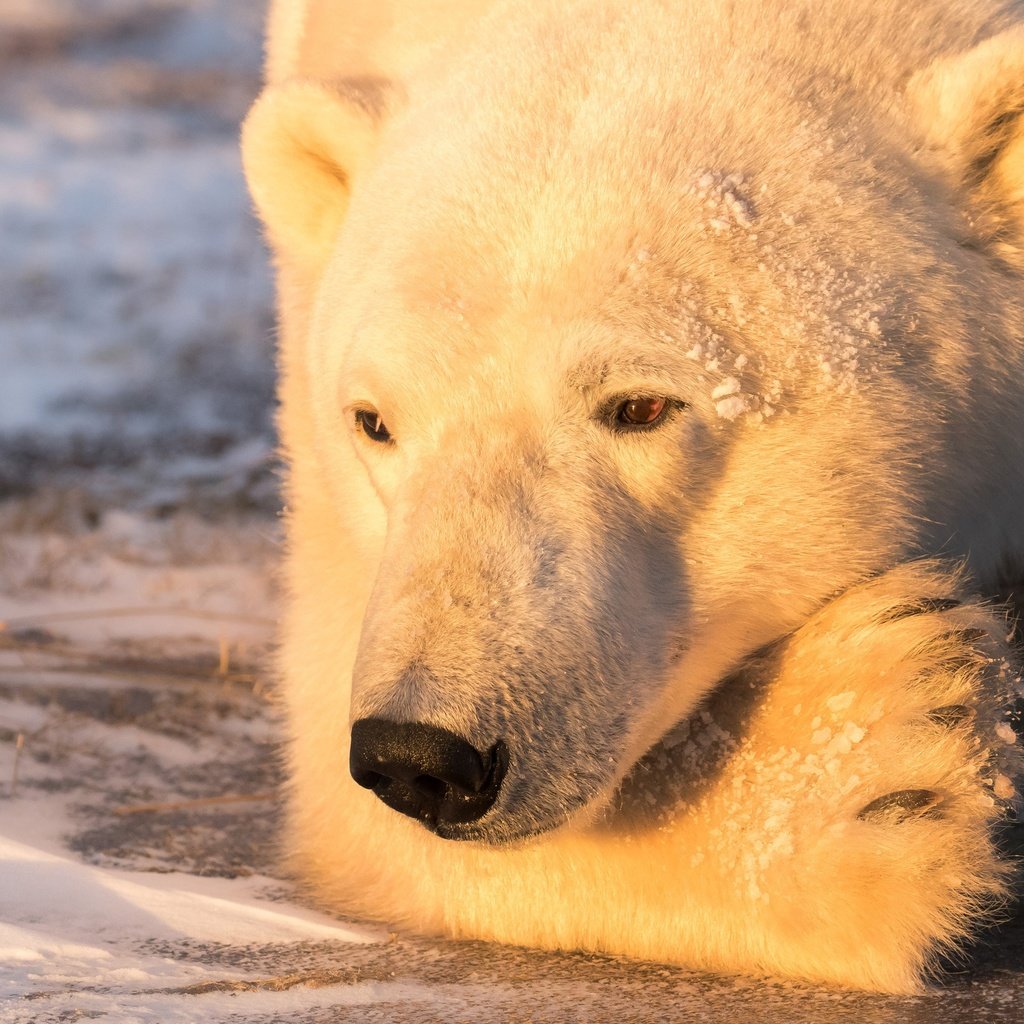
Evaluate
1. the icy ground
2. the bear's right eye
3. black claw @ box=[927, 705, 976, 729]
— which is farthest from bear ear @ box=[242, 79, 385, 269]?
black claw @ box=[927, 705, 976, 729]

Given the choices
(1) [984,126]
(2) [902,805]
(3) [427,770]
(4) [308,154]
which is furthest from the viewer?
(4) [308,154]

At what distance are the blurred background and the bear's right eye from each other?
1551 mm

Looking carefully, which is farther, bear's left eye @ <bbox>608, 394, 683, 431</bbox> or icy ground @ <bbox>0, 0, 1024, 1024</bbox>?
bear's left eye @ <bbox>608, 394, 683, 431</bbox>

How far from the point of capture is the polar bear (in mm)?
2406

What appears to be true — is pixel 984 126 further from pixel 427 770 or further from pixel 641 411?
pixel 427 770

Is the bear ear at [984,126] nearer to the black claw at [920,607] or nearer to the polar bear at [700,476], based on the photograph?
the polar bear at [700,476]

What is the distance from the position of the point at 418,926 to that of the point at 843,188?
148cm

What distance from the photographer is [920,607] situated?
2658mm

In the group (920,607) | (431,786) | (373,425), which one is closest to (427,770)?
(431,786)

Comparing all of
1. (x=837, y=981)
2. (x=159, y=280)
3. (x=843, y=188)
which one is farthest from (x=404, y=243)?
(x=159, y=280)

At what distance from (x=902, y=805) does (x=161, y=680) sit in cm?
231

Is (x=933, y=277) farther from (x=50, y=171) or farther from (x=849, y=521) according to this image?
(x=50, y=171)

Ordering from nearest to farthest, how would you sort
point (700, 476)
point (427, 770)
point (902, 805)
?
point (427, 770)
point (902, 805)
point (700, 476)

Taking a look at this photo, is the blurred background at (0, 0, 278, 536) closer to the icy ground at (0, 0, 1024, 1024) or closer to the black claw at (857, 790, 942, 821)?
the icy ground at (0, 0, 1024, 1024)
